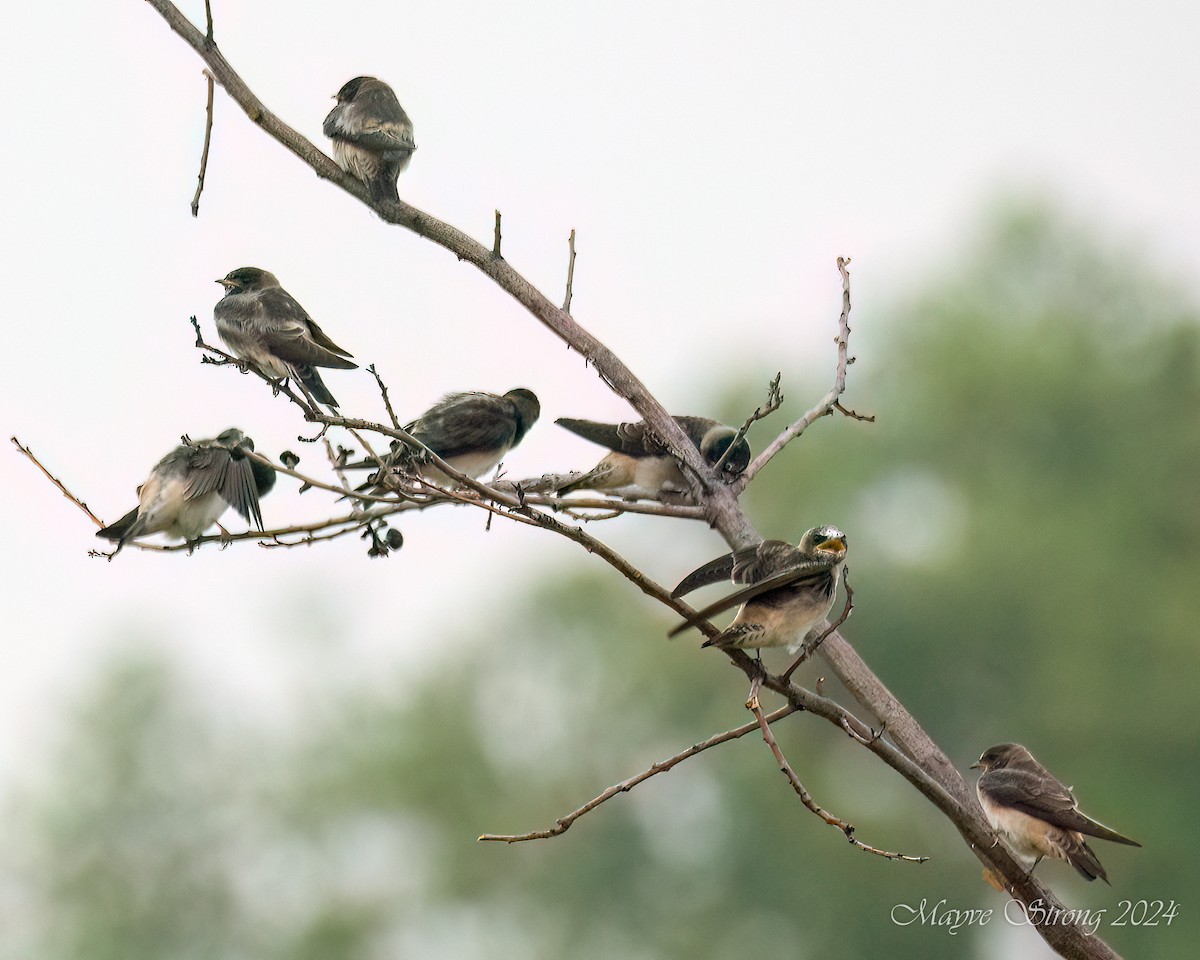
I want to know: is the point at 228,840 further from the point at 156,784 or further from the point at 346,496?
the point at 346,496

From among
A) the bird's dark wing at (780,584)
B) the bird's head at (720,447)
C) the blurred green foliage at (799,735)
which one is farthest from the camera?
the blurred green foliage at (799,735)

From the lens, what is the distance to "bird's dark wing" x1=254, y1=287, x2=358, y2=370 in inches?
273

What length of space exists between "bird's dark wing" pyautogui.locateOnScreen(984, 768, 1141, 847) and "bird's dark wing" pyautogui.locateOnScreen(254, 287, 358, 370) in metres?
3.47

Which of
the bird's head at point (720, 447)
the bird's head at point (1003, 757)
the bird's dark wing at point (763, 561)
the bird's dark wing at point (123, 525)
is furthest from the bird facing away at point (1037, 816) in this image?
the bird's dark wing at point (123, 525)

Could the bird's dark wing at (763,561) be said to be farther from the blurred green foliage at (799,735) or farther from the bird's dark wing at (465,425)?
the blurred green foliage at (799,735)

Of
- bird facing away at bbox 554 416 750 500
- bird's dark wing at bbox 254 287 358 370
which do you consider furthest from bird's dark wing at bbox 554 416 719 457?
bird's dark wing at bbox 254 287 358 370

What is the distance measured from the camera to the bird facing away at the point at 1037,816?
656 centimetres

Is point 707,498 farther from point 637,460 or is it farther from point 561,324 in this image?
point 637,460

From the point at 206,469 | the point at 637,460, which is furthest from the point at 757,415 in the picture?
the point at 206,469

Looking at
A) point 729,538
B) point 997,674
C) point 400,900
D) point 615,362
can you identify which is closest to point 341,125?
point 615,362

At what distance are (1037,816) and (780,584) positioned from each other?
306 cm

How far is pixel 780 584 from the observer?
4180mm

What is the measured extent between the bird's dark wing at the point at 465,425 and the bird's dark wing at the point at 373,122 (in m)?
1.91

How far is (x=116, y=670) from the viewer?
2791 cm
